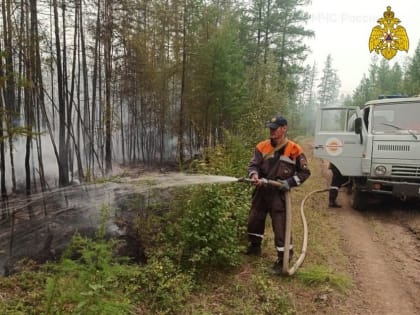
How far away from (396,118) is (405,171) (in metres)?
1.29

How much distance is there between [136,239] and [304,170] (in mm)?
3577

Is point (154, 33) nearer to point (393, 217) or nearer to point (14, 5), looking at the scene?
point (14, 5)

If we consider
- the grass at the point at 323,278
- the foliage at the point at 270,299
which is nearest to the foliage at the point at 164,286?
the foliage at the point at 270,299

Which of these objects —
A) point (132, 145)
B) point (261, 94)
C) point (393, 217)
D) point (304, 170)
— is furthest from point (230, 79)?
point (304, 170)

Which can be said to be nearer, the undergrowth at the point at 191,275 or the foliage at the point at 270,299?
the undergrowth at the point at 191,275

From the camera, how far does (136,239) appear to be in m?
6.83

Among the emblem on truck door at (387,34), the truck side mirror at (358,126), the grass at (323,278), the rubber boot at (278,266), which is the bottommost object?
the grass at (323,278)

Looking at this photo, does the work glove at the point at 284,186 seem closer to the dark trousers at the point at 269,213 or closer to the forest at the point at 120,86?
the dark trousers at the point at 269,213

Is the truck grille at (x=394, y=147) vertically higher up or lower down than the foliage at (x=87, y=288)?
higher up

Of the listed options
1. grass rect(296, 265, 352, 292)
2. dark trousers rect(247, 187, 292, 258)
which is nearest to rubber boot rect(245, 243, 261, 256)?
dark trousers rect(247, 187, 292, 258)

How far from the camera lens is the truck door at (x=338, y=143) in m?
8.56

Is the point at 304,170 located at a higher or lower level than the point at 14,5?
lower

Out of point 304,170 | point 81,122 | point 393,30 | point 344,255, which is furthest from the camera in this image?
point 81,122

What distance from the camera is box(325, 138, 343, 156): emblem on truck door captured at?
8.80m
